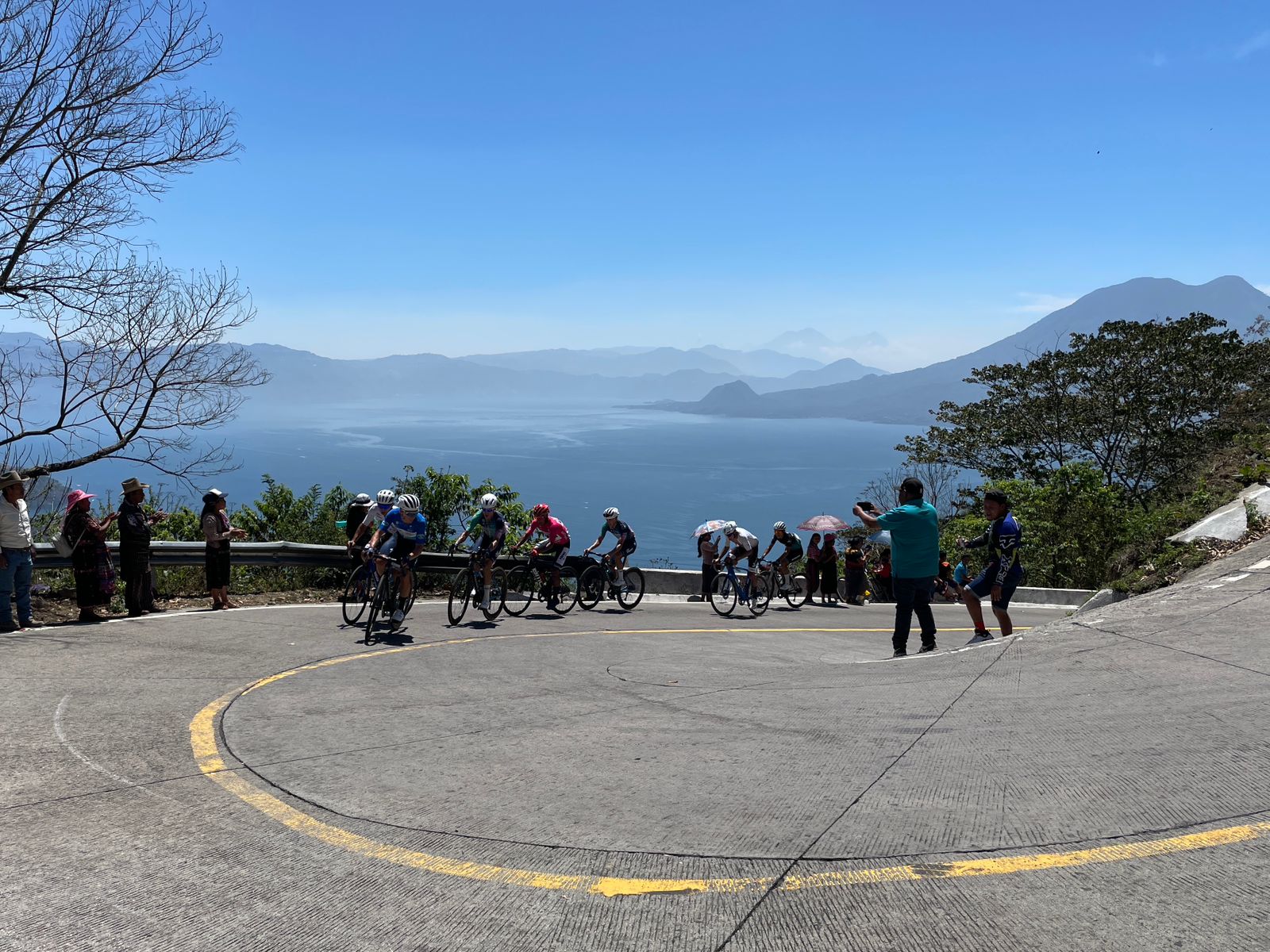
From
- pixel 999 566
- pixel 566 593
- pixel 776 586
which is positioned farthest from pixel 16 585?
pixel 776 586

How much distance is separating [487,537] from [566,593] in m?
2.37

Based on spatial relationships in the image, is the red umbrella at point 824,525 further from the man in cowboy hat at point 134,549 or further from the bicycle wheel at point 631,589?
the man in cowboy hat at point 134,549

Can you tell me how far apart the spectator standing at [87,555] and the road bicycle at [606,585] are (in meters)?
7.16

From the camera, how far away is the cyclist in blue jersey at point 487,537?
559 inches

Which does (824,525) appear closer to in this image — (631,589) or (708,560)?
(708,560)

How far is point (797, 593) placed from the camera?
22391 millimetres

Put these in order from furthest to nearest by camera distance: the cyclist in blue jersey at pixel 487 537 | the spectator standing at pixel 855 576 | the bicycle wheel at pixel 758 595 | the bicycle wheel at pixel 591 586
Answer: the spectator standing at pixel 855 576 < the bicycle wheel at pixel 758 595 < the bicycle wheel at pixel 591 586 < the cyclist in blue jersey at pixel 487 537

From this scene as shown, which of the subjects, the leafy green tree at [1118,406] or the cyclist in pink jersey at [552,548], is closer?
the cyclist in pink jersey at [552,548]

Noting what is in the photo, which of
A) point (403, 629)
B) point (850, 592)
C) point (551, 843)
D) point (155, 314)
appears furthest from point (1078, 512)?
point (551, 843)

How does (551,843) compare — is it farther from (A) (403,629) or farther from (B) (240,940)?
(A) (403,629)

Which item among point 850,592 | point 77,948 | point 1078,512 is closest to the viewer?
point 77,948

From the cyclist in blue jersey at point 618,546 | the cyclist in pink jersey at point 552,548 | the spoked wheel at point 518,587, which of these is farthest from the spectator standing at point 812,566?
the spoked wheel at point 518,587

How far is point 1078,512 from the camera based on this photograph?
29.7 m

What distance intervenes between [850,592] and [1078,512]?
1277 cm
